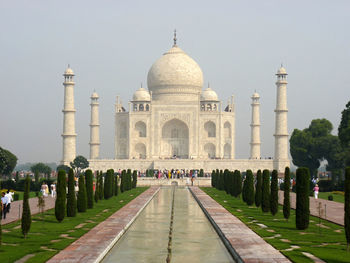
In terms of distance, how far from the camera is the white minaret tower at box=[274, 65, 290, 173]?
1992 inches

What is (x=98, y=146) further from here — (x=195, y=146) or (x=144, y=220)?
(x=144, y=220)

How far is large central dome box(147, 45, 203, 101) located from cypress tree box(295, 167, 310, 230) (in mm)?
42083

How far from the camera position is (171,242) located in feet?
40.4

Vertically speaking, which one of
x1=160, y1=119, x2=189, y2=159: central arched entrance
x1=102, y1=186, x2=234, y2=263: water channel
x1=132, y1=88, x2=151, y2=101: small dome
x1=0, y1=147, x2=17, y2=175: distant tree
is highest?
x1=132, y1=88, x2=151, y2=101: small dome

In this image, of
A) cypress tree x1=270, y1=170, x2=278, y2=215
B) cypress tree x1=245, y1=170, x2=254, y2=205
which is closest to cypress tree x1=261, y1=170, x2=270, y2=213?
cypress tree x1=270, y1=170, x2=278, y2=215

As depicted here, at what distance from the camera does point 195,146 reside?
177ft

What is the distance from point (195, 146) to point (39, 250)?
4332cm

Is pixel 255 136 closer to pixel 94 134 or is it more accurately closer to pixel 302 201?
pixel 94 134

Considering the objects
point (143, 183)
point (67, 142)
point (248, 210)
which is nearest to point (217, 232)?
point (248, 210)

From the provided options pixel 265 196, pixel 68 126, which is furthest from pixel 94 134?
pixel 265 196

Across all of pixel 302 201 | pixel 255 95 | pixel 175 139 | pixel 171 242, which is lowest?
pixel 171 242

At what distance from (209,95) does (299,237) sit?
4495cm

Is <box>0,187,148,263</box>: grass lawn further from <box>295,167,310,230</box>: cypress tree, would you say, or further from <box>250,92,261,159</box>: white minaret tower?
<box>250,92,261,159</box>: white minaret tower

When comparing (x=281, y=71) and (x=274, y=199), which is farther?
(x=281, y=71)
